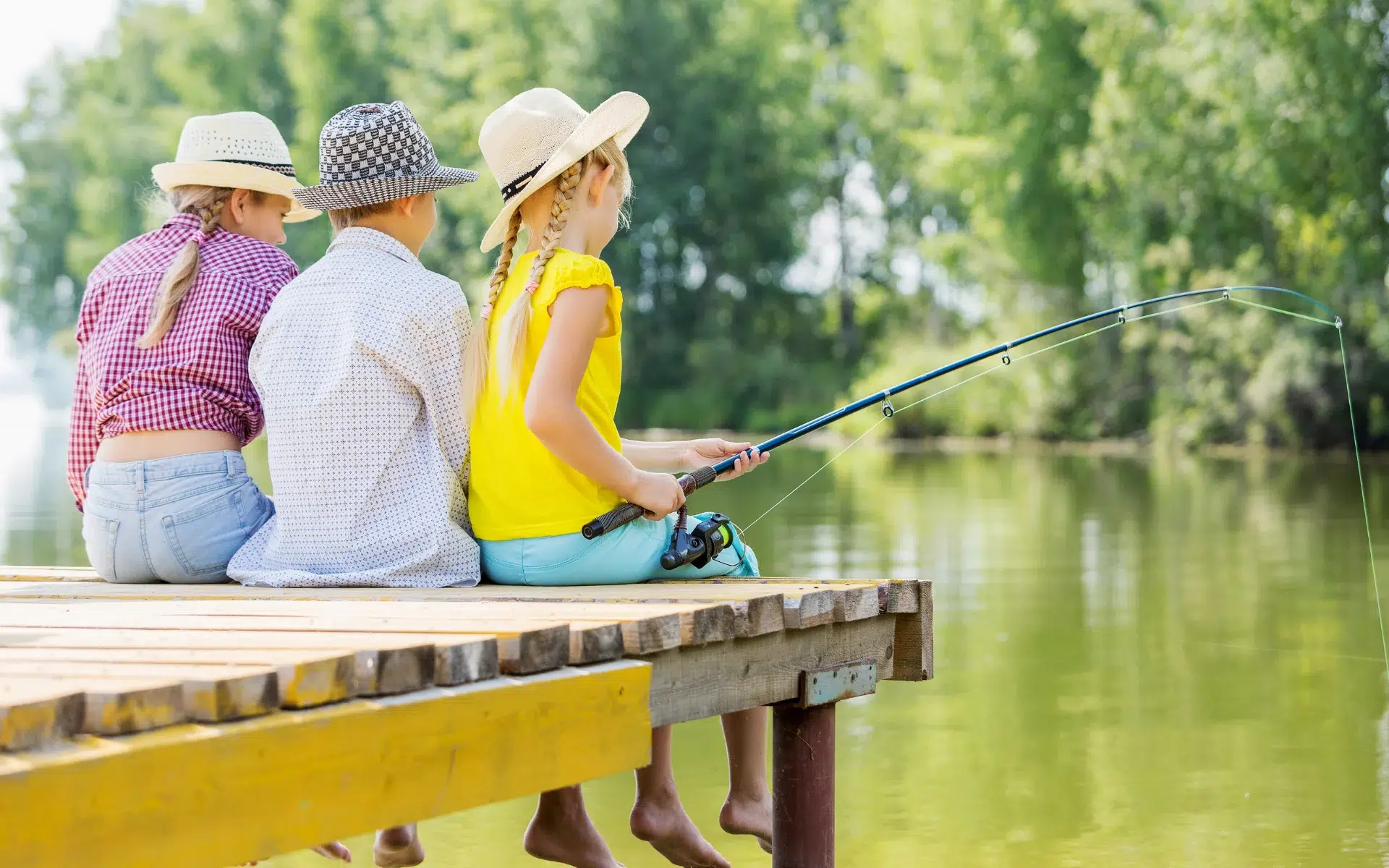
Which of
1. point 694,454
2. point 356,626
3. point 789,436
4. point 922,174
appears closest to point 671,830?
point 694,454

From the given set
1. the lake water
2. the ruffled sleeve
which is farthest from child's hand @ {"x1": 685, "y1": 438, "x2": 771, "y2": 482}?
the lake water

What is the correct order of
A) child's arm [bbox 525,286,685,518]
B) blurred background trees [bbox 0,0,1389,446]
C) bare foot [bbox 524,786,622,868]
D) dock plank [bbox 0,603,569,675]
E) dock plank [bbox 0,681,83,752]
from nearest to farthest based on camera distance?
dock plank [bbox 0,681,83,752] → dock plank [bbox 0,603,569,675] → child's arm [bbox 525,286,685,518] → bare foot [bbox 524,786,622,868] → blurred background trees [bbox 0,0,1389,446]

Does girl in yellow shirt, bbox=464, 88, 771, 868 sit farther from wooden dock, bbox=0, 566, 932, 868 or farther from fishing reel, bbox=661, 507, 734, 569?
wooden dock, bbox=0, 566, 932, 868

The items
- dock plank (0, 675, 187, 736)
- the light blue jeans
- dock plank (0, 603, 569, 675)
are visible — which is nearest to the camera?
dock plank (0, 675, 187, 736)

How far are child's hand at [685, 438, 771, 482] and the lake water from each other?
1.03 m

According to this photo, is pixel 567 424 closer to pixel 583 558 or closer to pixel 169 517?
pixel 583 558

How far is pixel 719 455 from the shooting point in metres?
3.79

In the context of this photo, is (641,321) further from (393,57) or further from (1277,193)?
(1277,193)

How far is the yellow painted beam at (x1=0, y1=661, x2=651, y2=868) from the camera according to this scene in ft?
6.42

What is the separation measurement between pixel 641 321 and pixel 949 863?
29949 mm

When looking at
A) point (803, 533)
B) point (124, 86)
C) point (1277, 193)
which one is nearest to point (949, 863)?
point (803, 533)

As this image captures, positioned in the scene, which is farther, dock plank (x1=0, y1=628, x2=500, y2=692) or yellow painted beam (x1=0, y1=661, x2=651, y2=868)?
dock plank (x1=0, y1=628, x2=500, y2=692)

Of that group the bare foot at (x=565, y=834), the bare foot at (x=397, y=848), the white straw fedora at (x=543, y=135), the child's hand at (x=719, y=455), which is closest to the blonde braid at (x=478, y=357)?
the white straw fedora at (x=543, y=135)

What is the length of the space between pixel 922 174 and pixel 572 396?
2691 centimetres
